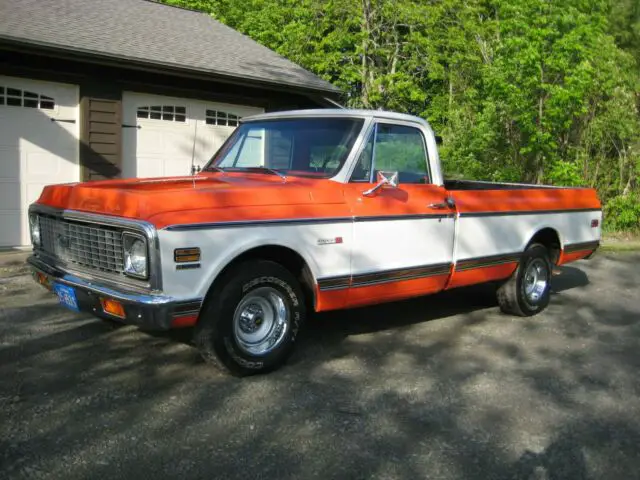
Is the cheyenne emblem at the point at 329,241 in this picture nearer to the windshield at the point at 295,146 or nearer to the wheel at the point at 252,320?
the wheel at the point at 252,320

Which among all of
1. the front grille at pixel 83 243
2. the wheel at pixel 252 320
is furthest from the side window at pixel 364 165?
the front grille at pixel 83 243

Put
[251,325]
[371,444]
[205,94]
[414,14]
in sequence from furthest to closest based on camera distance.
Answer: [414,14], [205,94], [251,325], [371,444]

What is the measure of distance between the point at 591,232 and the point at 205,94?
6986mm

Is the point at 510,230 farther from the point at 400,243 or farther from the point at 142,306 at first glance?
the point at 142,306

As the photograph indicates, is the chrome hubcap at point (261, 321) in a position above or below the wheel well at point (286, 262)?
below

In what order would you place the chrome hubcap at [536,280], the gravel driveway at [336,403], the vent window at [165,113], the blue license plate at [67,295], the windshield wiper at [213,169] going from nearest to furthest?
the gravel driveway at [336,403] → the blue license plate at [67,295] → the windshield wiper at [213,169] → the chrome hubcap at [536,280] → the vent window at [165,113]

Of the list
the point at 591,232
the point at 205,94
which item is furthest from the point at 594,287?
the point at 205,94

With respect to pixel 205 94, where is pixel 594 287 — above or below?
below

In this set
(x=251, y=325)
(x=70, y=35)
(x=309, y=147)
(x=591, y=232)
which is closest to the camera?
(x=251, y=325)

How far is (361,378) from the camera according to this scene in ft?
14.8

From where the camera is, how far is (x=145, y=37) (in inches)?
443

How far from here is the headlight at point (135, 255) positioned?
3832 millimetres

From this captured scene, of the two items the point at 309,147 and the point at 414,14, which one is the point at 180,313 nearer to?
the point at 309,147

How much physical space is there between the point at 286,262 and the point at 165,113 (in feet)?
23.5
